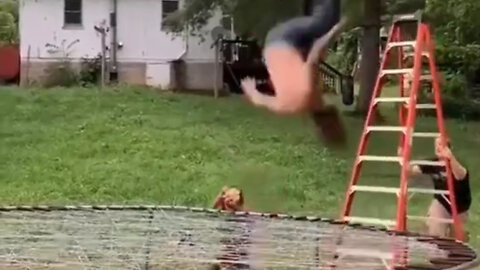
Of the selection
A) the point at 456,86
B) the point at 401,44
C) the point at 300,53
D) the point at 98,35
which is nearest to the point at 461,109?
the point at 456,86

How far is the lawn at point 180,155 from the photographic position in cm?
1120

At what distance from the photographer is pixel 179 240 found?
6484 mm

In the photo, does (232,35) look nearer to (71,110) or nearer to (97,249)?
(71,110)

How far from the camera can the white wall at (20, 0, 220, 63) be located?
22.2m

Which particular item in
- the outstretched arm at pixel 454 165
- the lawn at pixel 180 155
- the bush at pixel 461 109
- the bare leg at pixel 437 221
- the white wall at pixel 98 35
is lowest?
the lawn at pixel 180 155

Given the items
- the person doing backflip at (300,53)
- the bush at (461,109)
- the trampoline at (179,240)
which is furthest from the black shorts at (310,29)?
the bush at (461,109)

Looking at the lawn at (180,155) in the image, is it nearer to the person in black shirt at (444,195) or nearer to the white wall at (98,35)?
the person in black shirt at (444,195)

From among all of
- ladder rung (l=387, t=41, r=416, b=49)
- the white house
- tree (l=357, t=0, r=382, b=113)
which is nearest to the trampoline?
ladder rung (l=387, t=41, r=416, b=49)

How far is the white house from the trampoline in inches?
601

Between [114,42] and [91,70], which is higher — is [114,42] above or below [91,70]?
above

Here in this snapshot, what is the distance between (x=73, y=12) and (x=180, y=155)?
33.7 feet

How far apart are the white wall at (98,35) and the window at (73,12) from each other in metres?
0.11

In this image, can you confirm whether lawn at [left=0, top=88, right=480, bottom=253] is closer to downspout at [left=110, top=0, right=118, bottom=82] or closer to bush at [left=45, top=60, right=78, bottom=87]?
bush at [left=45, top=60, right=78, bottom=87]

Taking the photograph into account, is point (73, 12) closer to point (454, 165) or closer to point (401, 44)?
point (401, 44)
